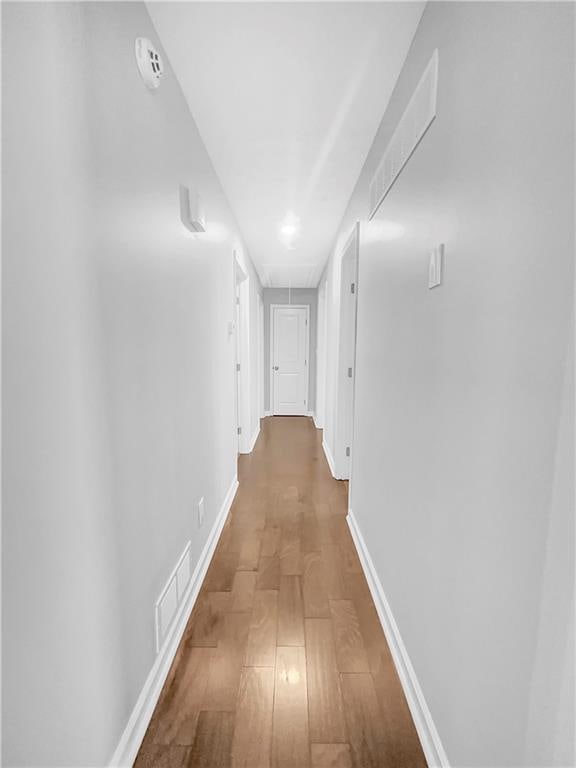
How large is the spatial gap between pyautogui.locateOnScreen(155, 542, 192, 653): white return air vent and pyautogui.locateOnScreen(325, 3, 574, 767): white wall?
95 centimetres

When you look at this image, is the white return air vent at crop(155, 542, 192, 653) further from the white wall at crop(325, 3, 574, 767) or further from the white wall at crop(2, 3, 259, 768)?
the white wall at crop(325, 3, 574, 767)

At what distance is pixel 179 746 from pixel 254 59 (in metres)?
2.53

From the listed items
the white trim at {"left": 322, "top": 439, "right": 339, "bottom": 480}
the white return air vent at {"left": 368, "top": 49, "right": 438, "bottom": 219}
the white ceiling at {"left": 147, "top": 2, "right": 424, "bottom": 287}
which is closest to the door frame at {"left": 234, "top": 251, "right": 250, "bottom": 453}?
the white trim at {"left": 322, "top": 439, "right": 339, "bottom": 480}

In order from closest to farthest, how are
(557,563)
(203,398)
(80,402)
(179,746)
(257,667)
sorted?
(557,563) < (80,402) < (179,746) < (257,667) < (203,398)

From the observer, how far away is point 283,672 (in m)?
1.36

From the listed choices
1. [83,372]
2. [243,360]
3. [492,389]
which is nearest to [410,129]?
[492,389]

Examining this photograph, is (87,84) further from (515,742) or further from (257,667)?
(257,667)

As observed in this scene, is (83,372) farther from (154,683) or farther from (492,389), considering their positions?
(154,683)

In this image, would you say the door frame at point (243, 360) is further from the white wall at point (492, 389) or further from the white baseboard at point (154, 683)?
the white wall at point (492, 389)

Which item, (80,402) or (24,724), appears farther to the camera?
(80,402)

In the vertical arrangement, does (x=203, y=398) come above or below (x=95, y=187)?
below

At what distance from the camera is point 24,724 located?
2.17 feet

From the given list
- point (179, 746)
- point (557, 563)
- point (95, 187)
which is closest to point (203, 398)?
point (95, 187)

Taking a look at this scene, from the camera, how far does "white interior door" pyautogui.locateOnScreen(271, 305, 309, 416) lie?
6379 mm
